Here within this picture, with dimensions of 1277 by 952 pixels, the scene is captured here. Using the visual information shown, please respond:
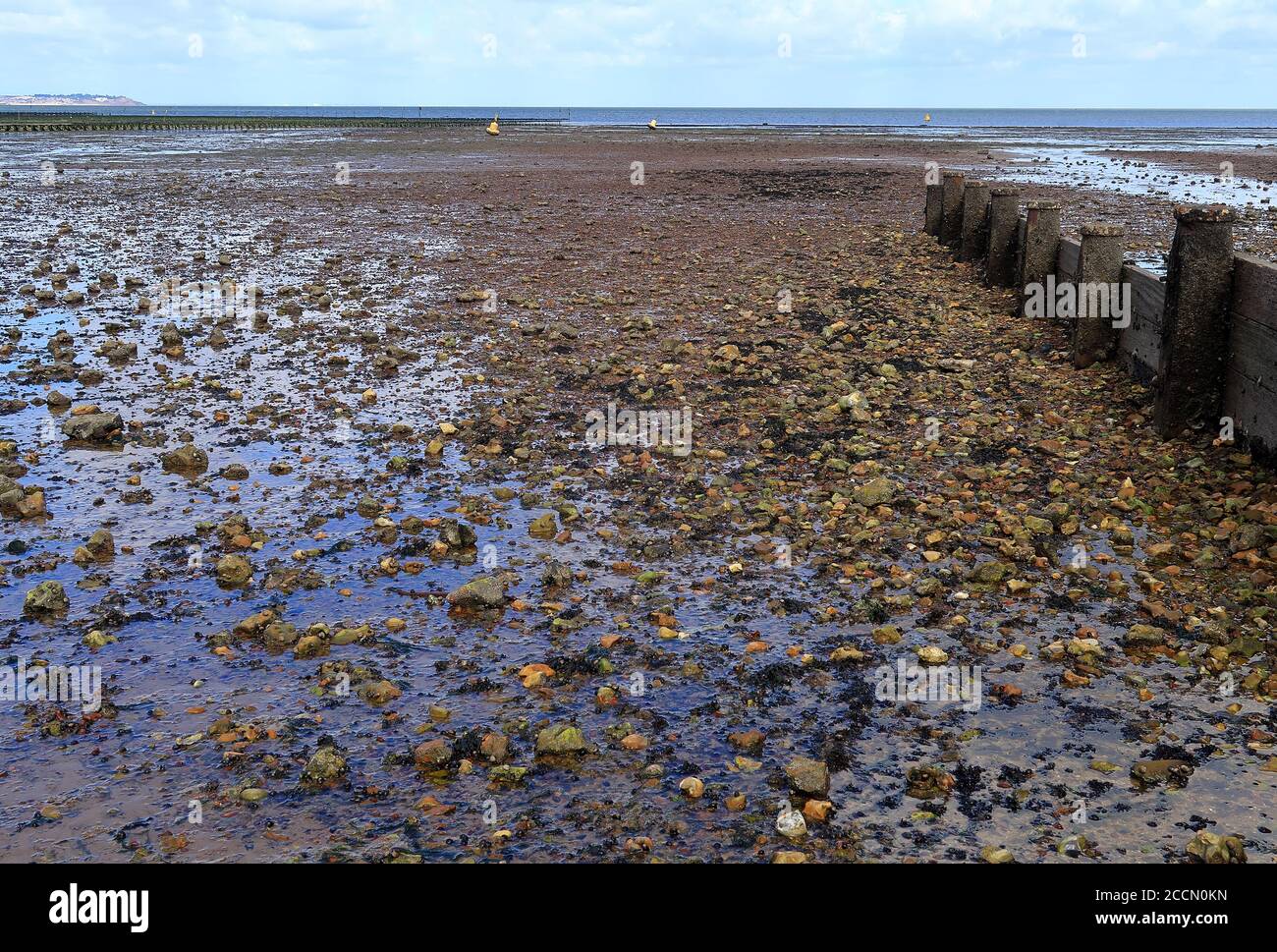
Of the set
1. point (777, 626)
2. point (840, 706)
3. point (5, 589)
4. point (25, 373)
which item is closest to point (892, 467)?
point (777, 626)

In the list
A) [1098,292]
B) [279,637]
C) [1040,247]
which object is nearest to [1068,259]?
[1040,247]

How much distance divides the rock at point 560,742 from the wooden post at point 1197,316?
673 cm

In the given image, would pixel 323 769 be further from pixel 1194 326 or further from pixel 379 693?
pixel 1194 326

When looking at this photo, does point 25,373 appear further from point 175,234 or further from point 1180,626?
point 175,234

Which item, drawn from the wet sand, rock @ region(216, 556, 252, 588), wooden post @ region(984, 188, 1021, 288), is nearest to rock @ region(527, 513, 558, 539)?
the wet sand

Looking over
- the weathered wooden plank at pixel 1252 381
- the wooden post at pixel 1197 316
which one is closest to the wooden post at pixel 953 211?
the wooden post at pixel 1197 316

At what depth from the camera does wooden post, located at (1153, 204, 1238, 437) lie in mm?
9281

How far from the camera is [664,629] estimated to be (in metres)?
6.69

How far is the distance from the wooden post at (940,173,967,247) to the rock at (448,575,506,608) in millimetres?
16428

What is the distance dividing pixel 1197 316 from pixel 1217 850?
621cm

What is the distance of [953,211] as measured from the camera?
21.3 m

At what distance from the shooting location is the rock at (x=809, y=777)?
16.4ft
